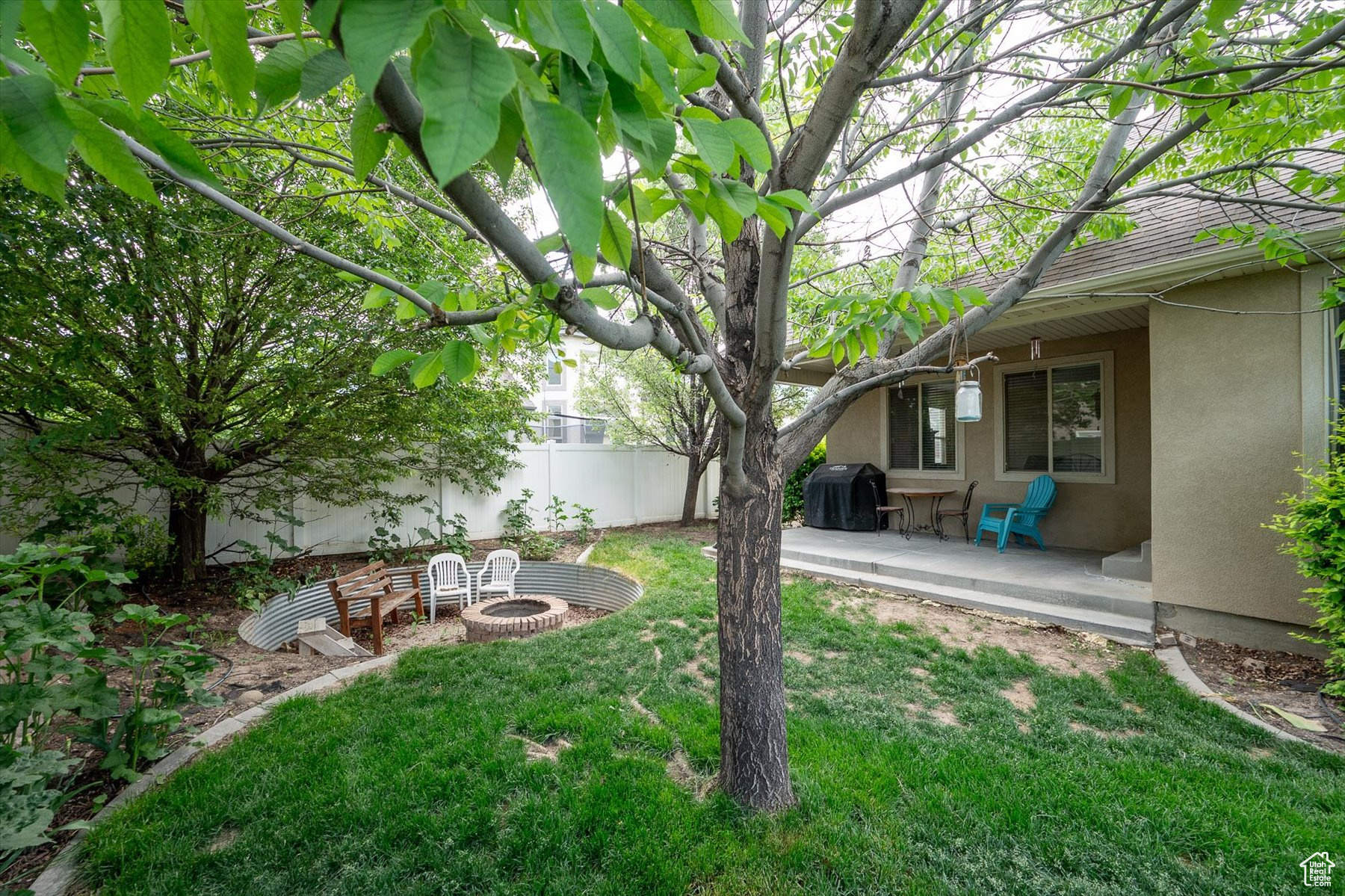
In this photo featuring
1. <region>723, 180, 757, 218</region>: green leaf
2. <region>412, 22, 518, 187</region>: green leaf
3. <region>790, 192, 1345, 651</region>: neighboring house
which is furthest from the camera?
<region>790, 192, 1345, 651</region>: neighboring house

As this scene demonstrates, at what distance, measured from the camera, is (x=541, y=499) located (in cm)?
1039

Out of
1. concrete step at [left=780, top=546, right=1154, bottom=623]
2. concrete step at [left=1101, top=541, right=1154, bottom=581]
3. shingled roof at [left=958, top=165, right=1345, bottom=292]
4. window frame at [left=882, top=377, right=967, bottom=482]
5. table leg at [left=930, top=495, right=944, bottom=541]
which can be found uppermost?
shingled roof at [left=958, top=165, right=1345, bottom=292]

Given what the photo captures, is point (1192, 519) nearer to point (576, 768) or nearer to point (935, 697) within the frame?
point (935, 697)

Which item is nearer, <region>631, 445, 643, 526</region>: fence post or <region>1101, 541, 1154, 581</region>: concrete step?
<region>1101, 541, 1154, 581</region>: concrete step

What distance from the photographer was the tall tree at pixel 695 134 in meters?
0.56

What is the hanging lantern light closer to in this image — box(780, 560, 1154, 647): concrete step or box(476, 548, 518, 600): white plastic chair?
box(780, 560, 1154, 647): concrete step

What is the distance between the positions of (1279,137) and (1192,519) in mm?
3274

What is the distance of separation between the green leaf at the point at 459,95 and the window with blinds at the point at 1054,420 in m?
8.97

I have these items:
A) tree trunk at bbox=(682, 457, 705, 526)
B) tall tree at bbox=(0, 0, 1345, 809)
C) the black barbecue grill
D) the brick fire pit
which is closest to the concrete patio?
the black barbecue grill

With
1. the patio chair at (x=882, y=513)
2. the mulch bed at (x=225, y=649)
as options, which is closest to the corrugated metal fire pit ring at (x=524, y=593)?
the mulch bed at (x=225, y=649)

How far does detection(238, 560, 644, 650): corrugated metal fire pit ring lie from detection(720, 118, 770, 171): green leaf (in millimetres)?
5877

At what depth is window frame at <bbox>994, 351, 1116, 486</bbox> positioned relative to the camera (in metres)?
7.19

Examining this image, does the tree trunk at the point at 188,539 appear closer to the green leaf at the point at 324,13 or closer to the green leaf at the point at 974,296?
the green leaf at the point at 324,13

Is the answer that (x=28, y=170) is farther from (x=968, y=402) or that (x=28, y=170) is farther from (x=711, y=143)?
(x=968, y=402)
